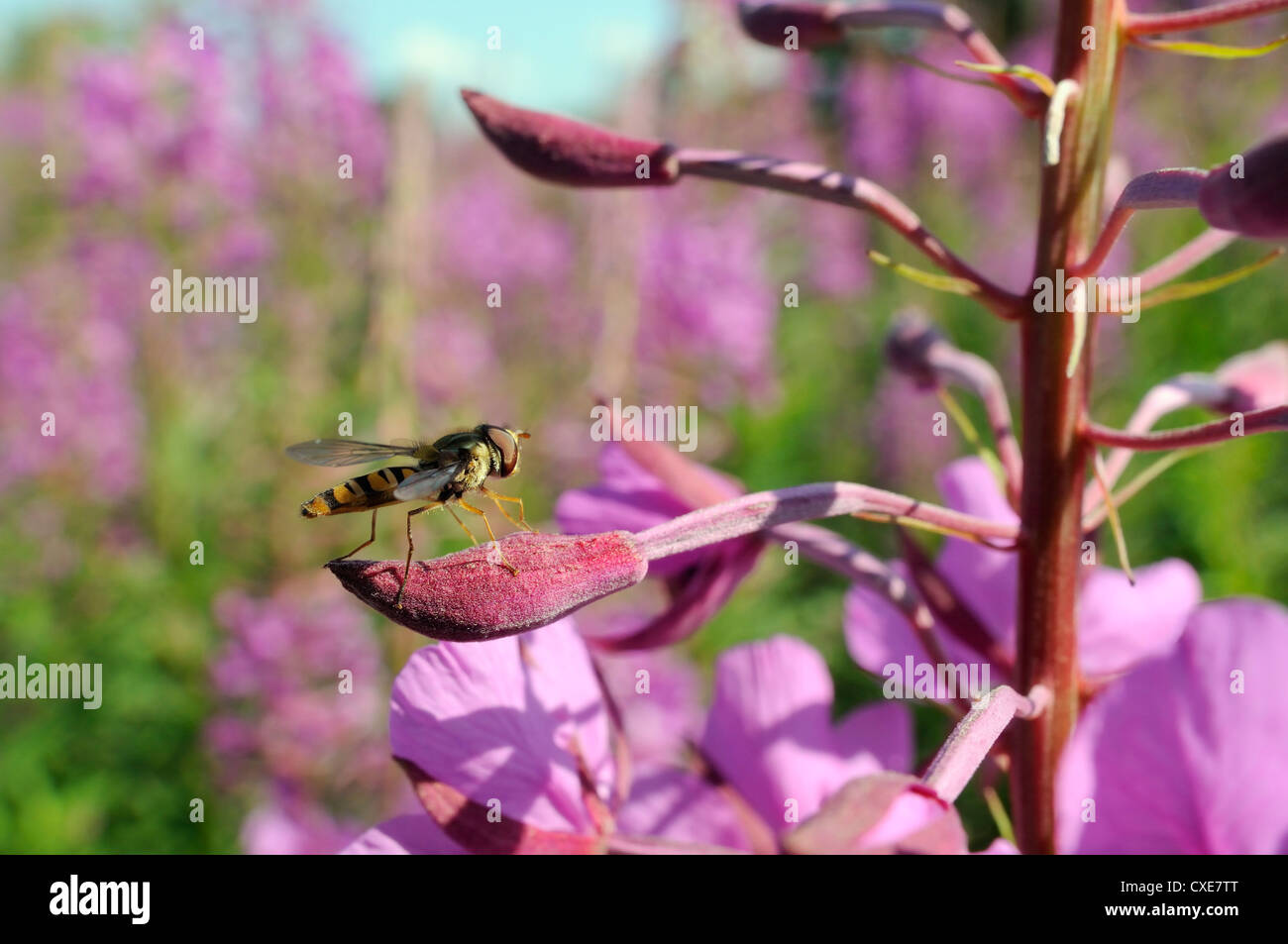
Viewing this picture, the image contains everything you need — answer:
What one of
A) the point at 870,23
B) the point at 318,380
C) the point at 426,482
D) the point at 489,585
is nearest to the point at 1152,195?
the point at 870,23

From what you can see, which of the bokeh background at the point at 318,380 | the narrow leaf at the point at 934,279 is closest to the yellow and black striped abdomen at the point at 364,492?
the narrow leaf at the point at 934,279

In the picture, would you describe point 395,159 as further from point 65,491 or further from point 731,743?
point 731,743

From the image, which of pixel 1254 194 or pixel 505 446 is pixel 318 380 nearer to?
pixel 505 446

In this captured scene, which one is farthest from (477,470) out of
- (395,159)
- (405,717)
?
(395,159)

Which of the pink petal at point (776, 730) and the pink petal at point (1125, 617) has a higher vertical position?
the pink petal at point (1125, 617)

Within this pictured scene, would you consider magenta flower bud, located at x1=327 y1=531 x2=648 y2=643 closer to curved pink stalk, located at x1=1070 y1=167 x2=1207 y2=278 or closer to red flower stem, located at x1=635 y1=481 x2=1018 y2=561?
red flower stem, located at x1=635 y1=481 x2=1018 y2=561

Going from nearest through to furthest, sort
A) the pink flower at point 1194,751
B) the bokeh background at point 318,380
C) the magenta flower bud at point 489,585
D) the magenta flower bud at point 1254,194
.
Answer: the magenta flower bud at point 1254,194 < the magenta flower bud at point 489,585 < the pink flower at point 1194,751 < the bokeh background at point 318,380

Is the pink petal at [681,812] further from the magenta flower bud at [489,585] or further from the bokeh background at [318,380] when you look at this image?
the bokeh background at [318,380]
